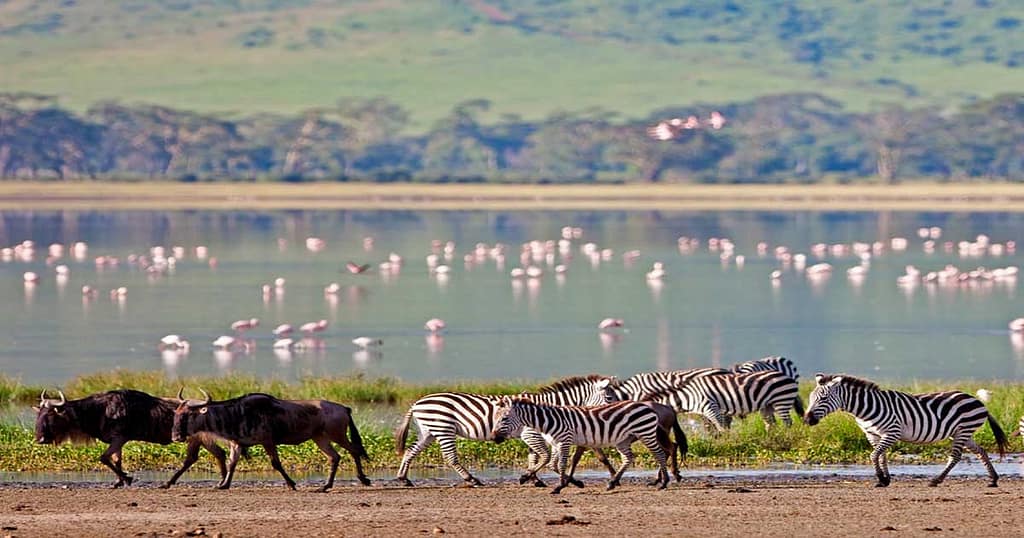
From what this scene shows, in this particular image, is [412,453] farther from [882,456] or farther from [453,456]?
[882,456]

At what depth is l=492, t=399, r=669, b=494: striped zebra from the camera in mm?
12523

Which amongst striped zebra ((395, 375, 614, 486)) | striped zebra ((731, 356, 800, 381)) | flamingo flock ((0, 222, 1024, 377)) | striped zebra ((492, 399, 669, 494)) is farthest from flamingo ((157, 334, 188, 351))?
striped zebra ((492, 399, 669, 494))

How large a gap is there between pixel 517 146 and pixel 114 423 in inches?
4782

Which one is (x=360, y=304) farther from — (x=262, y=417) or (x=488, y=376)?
(x=262, y=417)

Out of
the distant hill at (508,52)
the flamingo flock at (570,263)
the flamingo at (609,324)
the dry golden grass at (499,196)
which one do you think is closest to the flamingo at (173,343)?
the flamingo flock at (570,263)

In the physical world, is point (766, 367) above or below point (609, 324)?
above

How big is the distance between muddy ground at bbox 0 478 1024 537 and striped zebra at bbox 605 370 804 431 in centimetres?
156

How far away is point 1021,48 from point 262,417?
169998mm

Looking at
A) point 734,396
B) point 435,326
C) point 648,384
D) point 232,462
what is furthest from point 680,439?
point 435,326

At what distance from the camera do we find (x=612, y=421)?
12609mm

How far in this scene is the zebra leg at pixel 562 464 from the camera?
12.4 metres

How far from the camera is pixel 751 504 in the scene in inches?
468

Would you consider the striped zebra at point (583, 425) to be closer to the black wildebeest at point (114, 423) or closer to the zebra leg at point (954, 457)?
the zebra leg at point (954, 457)

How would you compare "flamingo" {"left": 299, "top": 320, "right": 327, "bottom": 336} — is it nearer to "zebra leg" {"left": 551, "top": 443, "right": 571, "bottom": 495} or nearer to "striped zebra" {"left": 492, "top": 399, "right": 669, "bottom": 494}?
"striped zebra" {"left": 492, "top": 399, "right": 669, "bottom": 494}
